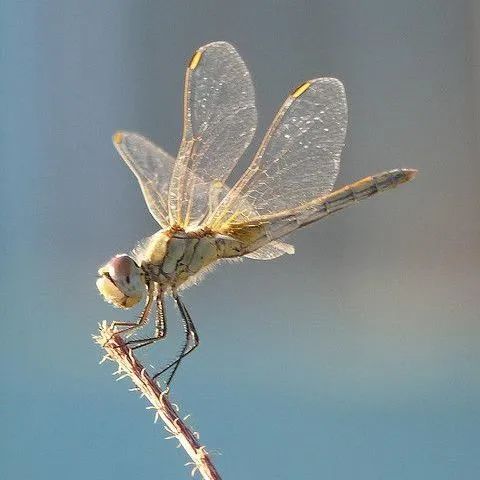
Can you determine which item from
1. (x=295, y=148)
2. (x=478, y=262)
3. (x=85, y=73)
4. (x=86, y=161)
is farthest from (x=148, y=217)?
(x=295, y=148)

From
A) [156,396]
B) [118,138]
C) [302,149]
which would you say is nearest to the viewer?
[156,396]

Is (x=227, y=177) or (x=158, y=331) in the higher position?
(x=227, y=177)

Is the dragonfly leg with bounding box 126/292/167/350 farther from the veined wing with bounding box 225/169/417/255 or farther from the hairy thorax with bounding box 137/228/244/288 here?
the veined wing with bounding box 225/169/417/255

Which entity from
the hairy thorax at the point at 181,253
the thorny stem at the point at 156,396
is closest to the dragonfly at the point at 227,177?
the hairy thorax at the point at 181,253

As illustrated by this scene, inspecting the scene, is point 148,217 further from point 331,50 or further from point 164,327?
point 164,327

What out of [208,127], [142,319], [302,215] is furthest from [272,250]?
[142,319]

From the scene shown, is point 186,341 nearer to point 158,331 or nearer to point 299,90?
point 158,331
